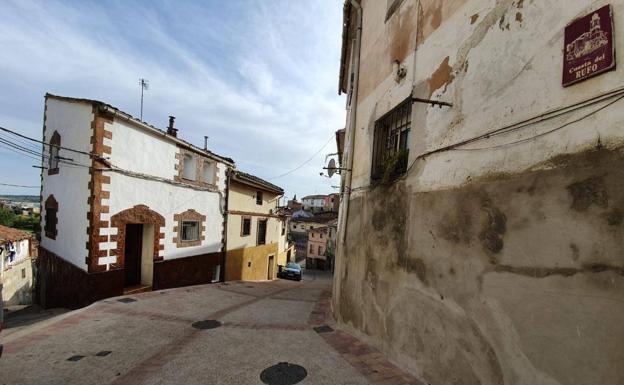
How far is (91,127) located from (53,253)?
5.48 m

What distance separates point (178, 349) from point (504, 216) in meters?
5.82

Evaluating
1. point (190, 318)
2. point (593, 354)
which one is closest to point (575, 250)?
point (593, 354)

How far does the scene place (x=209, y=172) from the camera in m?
14.2

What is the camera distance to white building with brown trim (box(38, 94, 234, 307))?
9211 mm

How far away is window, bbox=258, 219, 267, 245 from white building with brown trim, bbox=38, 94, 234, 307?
5283mm

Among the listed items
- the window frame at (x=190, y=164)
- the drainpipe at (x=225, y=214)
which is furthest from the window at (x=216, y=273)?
the window frame at (x=190, y=164)

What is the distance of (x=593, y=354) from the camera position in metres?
2.48

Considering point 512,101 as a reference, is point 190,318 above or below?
below

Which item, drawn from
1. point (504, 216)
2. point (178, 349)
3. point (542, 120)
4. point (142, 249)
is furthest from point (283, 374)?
point (142, 249)

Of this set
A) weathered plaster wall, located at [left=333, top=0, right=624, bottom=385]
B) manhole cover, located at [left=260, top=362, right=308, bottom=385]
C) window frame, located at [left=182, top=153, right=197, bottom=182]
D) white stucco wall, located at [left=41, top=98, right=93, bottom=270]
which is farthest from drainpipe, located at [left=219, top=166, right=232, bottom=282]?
weathered plaster wall, located at [left=333, top=0, right=624, bottom=385]

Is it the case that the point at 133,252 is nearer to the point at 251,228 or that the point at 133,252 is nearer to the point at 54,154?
the point at 54,154

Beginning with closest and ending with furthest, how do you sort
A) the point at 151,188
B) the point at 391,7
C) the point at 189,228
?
the point at 391,7 → the point at 151,188 → the point at 189,228

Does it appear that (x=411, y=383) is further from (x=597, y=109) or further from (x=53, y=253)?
(x=53, y=253)

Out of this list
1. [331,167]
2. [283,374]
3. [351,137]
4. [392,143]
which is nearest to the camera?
[283,374]
